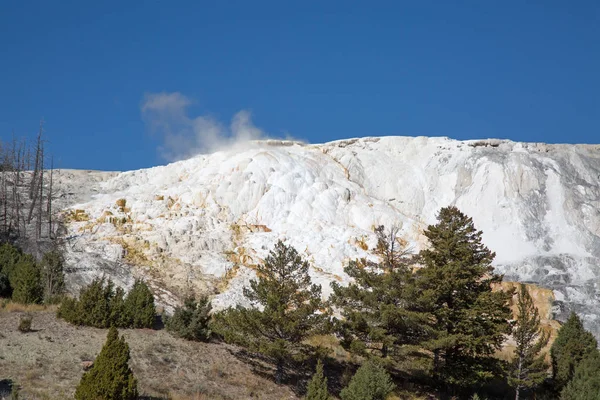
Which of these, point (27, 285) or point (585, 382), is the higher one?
point (27, 285)

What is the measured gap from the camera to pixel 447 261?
24844mm

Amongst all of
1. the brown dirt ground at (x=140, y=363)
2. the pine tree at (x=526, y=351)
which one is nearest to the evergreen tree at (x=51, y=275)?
the brown dirt ground at (x=140, y=363)

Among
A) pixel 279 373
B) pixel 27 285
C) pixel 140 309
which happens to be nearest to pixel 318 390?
pixel 279 373

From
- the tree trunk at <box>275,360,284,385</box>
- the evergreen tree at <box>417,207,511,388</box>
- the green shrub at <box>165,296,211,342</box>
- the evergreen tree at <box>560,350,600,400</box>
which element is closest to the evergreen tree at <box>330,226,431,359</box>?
the evergreen tree at <box>417,207,511,388</box>

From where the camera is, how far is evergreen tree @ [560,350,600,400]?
2261 centimetres

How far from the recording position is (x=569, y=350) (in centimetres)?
2636

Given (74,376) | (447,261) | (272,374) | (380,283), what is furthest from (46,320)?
(447,261)

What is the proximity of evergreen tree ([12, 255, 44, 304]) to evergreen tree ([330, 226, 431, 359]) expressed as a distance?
13.9 meters

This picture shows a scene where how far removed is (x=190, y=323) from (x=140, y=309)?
91.9 inches

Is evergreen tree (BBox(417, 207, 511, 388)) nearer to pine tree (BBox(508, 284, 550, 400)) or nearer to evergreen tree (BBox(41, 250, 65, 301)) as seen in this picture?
pine tree (BBox(508, 284, 550, 400))

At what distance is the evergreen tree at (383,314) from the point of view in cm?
2309

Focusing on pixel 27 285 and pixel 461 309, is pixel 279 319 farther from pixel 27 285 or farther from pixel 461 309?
pixel 27 285

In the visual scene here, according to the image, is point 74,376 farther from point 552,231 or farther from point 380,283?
point 552,231

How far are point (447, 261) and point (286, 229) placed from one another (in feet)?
58.3
